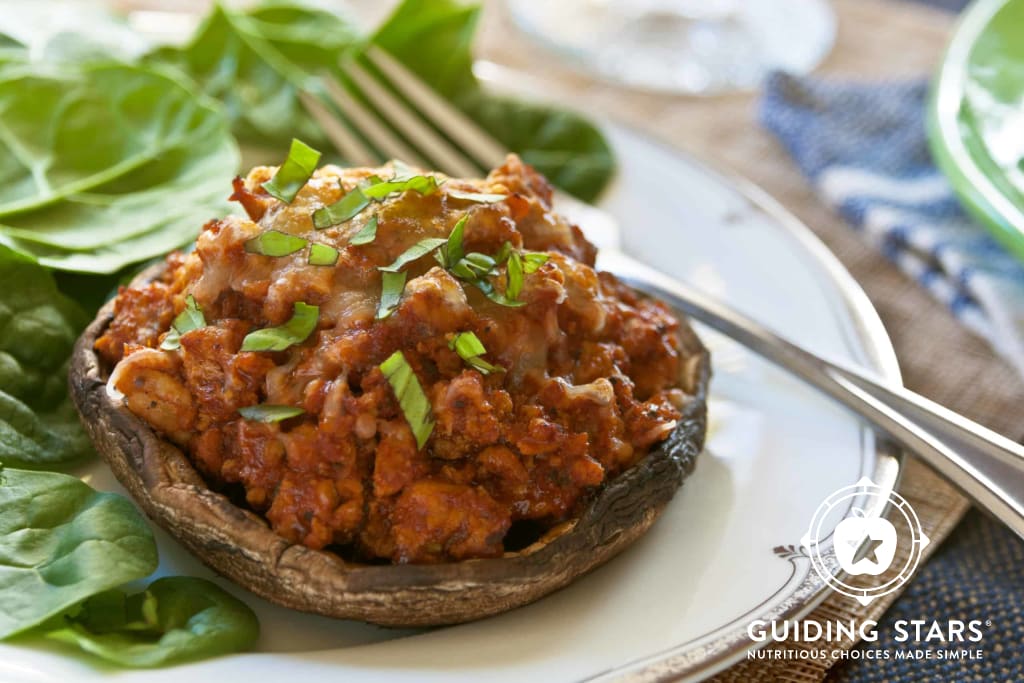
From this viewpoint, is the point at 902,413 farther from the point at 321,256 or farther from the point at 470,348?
the point at 321,256

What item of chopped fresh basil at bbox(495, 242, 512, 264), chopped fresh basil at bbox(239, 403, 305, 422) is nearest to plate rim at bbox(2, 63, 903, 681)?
Result: chopped fresh basil at bbox(239, 403, 305, 422)

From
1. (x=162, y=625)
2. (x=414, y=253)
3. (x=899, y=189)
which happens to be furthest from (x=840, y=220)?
(x=162, y=625)

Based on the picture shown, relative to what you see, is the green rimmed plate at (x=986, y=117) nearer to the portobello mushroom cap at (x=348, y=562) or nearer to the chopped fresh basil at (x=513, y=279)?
the portobello mushroom cap at (x=348, y=562)

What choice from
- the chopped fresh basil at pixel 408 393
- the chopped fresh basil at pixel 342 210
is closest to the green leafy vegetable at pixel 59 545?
the chopped fresh basil at pixel 408 393

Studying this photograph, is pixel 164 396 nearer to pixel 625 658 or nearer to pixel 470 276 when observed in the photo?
pixel 470 276

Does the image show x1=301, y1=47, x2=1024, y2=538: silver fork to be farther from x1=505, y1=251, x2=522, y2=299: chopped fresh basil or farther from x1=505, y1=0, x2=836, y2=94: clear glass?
x1=505, y1=0, x2=836, y2=94: clear glass

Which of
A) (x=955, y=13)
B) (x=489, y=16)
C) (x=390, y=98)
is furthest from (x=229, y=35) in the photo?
(x=955, y=13)
